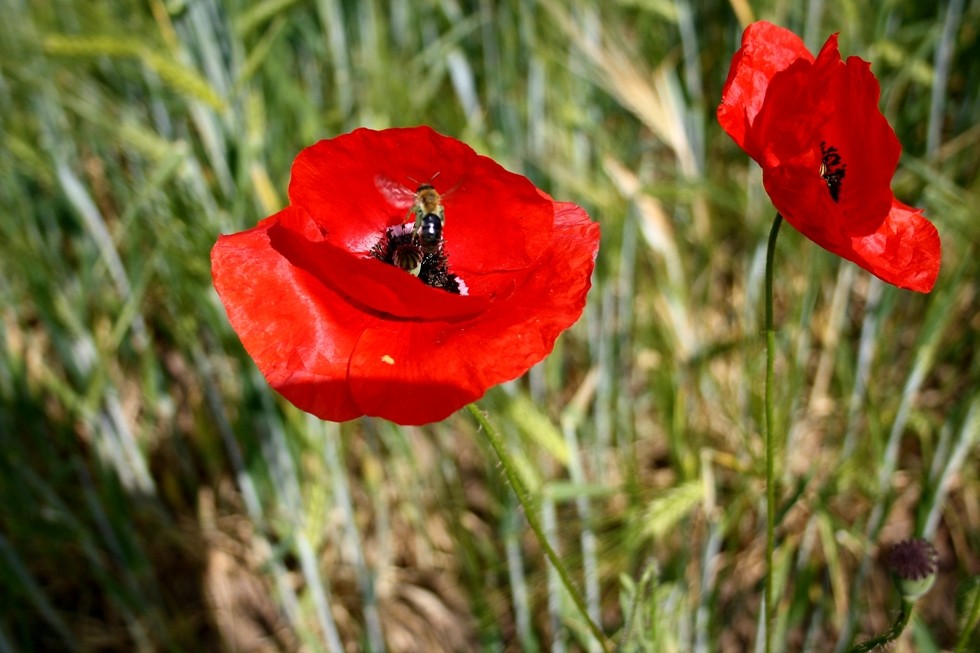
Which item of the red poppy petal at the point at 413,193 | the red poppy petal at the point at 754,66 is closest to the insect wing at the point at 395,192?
the red poppy petal at the point at 413,193

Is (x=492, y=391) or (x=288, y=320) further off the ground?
(x=492, y=391)

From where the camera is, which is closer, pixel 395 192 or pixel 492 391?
pixel 395 192

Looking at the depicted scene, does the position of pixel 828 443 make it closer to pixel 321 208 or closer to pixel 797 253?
pixel 797 253

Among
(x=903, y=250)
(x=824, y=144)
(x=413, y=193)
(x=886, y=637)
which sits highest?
(x=413, y=193)

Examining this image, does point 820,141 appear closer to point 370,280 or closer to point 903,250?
point 903,250

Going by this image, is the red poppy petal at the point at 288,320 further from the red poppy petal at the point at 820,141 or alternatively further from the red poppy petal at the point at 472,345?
the red poppy petal at the point at 820,141

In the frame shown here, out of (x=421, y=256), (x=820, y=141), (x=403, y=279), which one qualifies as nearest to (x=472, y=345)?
(x=403, y=279)

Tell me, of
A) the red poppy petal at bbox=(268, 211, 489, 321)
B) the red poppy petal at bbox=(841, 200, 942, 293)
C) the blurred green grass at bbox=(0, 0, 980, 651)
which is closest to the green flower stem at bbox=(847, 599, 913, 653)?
the red poppy petal at bbox=(841, 200, 942, 293)
